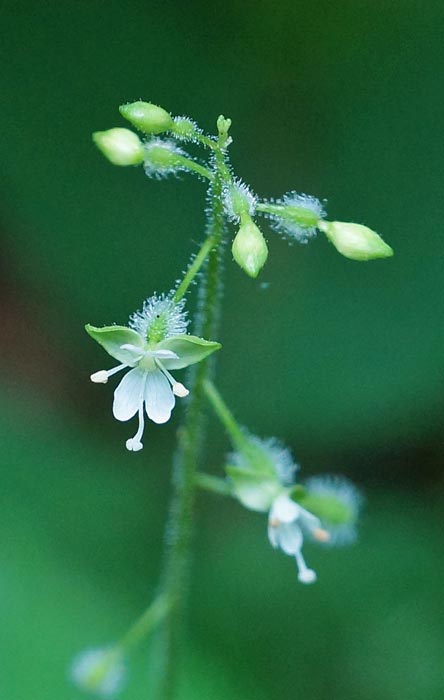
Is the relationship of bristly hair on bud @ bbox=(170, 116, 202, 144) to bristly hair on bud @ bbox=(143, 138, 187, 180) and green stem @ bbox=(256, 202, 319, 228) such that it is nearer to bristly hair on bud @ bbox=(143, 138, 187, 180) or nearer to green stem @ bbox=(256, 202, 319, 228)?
bristly hair on bud @ bbox=(143, 138, 187, 180)

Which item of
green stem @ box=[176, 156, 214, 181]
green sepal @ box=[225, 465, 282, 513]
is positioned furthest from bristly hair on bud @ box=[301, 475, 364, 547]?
green stem @ box=[176, 156, 214, 181]

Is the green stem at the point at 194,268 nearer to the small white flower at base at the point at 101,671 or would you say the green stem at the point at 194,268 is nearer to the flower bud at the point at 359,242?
the flower bud at the point at 359,242

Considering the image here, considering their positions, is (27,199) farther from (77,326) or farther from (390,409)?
(390,409)

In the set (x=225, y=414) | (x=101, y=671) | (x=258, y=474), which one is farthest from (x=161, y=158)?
(x=101, y=671)

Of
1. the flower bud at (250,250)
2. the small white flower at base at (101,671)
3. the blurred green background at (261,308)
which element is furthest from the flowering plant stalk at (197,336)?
the blurred green background at (261,308)

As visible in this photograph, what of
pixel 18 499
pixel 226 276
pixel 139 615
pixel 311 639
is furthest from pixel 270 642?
pixel 226 276

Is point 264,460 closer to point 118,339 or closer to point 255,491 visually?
point 255,491
